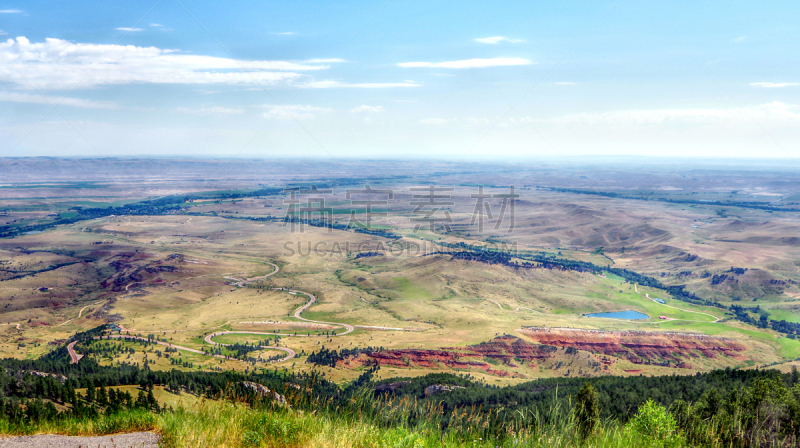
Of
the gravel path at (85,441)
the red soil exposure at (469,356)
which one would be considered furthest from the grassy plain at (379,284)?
the gravel path at (85,441)

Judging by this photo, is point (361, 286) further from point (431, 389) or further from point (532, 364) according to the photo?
point (431, 389)

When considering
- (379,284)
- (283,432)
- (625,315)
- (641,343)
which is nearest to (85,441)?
(283,432)

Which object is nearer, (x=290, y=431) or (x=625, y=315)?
(x=290, y=431)

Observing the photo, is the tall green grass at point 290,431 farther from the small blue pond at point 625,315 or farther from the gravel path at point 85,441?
the small blue pond at point 625,315

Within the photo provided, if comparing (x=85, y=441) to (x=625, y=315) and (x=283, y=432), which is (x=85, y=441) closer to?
(x=283, y=432)

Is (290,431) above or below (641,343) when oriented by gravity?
above

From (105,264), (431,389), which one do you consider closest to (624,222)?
(431,389)
